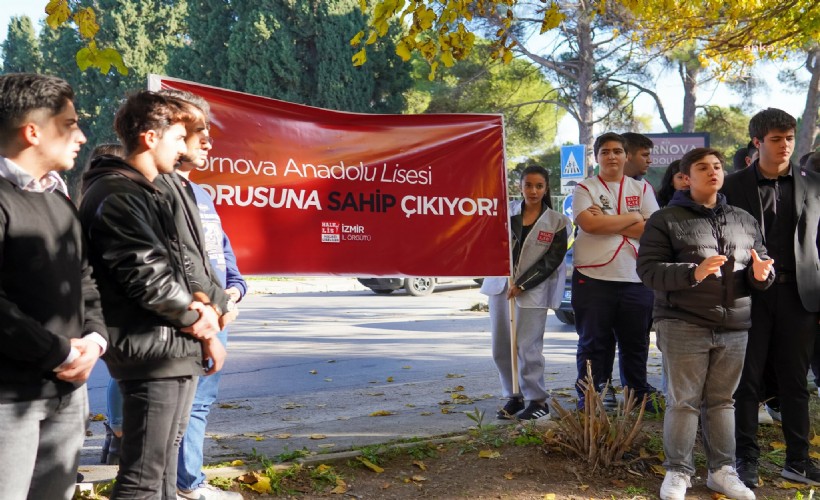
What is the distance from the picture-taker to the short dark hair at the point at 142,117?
327 centimetres

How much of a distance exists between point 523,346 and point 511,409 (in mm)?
450

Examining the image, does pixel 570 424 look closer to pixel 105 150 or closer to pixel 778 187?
pixel 778 187

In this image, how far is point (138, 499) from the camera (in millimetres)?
2990

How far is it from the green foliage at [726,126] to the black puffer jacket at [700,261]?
29590 millimetres

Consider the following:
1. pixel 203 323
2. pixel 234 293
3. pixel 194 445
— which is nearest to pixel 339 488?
pixel 194 445

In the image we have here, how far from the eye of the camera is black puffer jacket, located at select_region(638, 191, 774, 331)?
177 inches

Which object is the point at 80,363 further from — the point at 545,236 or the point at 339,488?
the point at 545,236

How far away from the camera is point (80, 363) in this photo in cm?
265

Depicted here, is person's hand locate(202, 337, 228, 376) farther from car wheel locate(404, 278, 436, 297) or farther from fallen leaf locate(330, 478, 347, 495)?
car wheel locate(404, 278, 436, 297)

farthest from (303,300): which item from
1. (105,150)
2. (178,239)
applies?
(178,239)

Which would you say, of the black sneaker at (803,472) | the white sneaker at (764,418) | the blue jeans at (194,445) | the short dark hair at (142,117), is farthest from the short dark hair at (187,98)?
the white sneaker at (764,418)

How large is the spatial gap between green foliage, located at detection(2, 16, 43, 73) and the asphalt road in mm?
44479

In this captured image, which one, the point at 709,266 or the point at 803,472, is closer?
the point at 709,266

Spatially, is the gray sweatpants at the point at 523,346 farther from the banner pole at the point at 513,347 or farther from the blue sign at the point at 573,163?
the blue sign at the point at 573,163
